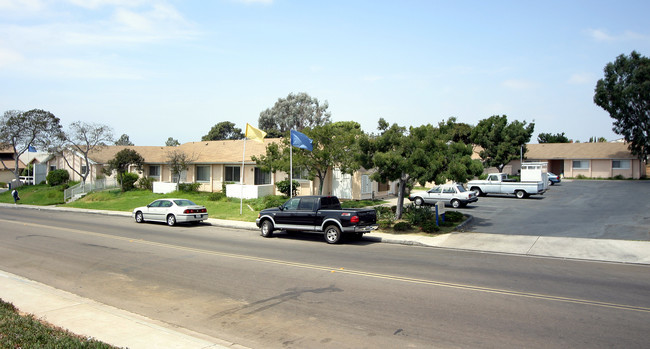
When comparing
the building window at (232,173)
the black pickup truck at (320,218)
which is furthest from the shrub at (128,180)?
the black pickup truck at (320,218)

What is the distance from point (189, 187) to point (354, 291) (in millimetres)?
30661

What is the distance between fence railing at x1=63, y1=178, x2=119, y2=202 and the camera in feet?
134

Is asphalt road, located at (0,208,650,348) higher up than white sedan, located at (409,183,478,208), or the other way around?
white sedan, located at (409,183,478,208)

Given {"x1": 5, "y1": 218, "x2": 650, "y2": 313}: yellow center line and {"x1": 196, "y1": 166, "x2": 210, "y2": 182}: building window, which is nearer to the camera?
{"x1": 5, "y1": 218, "x2": 650, "y2": 313}: yellow center line

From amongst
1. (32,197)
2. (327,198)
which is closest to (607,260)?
(327,198)

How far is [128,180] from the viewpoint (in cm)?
4069

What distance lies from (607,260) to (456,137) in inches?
1792

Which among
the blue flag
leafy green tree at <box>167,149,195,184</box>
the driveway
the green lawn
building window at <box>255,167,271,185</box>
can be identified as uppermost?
the blue flag

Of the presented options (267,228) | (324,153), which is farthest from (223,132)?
(267,228)

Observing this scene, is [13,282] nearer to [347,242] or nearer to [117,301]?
[117,301]

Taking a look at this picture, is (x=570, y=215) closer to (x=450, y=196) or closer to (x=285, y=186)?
(x=450, y=196)

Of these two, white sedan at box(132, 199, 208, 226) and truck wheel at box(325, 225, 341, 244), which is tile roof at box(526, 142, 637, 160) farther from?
truck wheel at box(325, 225, 341, 244)

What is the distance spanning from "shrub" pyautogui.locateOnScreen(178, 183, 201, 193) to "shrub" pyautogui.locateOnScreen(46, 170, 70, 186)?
1894 cm

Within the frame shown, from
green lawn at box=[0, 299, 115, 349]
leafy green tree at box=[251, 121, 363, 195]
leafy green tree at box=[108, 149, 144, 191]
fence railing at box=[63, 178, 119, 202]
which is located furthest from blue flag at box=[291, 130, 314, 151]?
fence railing at box=[63, 178, 119, 202]
